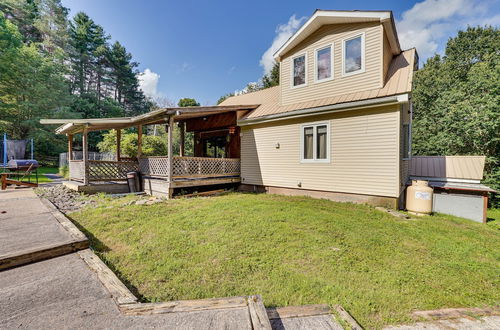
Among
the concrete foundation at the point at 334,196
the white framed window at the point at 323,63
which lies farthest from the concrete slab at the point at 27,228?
the white framed window at the point at 323,63

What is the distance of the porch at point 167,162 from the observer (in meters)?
8.07

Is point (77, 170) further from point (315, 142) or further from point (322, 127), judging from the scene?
point (322, 127)

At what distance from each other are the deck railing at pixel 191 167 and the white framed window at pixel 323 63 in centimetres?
504

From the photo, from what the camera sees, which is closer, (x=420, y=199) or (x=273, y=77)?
(x=420, y=199)

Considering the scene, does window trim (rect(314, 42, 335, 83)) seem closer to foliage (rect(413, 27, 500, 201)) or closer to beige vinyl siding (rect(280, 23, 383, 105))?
beige vinyl siding (rect(280, 23, 383, 105))

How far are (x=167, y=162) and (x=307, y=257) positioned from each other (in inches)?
249

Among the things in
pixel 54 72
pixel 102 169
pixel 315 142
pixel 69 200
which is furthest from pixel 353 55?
pixel 54 72

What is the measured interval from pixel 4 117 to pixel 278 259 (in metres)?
28.6

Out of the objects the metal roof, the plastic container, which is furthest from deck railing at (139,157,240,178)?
the metal roof

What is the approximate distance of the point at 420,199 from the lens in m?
6.14

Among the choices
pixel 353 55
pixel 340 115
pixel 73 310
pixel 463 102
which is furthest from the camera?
pixel 463 102

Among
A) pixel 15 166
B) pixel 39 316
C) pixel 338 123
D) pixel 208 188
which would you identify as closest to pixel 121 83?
pixel 15 166

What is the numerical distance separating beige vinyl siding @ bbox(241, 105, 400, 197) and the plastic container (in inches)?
24.9

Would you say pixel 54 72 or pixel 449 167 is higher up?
pixel 54 72
